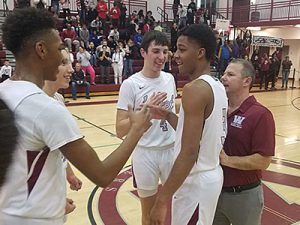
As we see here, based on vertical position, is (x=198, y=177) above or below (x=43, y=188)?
below

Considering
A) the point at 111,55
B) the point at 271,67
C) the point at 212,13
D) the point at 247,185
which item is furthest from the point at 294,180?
the point at 212,13

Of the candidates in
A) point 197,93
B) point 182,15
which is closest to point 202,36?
point 197,93

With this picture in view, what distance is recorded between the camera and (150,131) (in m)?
2.89

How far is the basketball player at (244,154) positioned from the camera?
229cm

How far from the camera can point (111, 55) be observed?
14.1 meters

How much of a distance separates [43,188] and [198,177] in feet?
3.28

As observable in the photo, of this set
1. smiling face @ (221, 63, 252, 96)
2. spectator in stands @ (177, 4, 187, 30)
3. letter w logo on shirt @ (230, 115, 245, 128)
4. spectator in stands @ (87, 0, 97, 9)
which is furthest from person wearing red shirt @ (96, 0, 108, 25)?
letter w logo on shirt @ (230, 115, 245, 128)

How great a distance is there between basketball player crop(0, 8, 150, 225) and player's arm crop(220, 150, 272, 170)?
39.5 inches

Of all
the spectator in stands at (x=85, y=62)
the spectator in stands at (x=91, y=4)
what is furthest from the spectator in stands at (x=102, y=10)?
the spectator in stands at (x=85, y=62)

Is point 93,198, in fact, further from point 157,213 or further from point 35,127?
point 35,127

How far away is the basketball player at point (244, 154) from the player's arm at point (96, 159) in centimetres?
97

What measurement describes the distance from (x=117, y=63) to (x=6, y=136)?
12887 mm

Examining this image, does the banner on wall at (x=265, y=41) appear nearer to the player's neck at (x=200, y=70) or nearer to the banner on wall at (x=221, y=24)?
the banner on wall at (x=221, y=24)

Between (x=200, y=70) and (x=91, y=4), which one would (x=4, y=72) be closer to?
(x=91, y=4)
